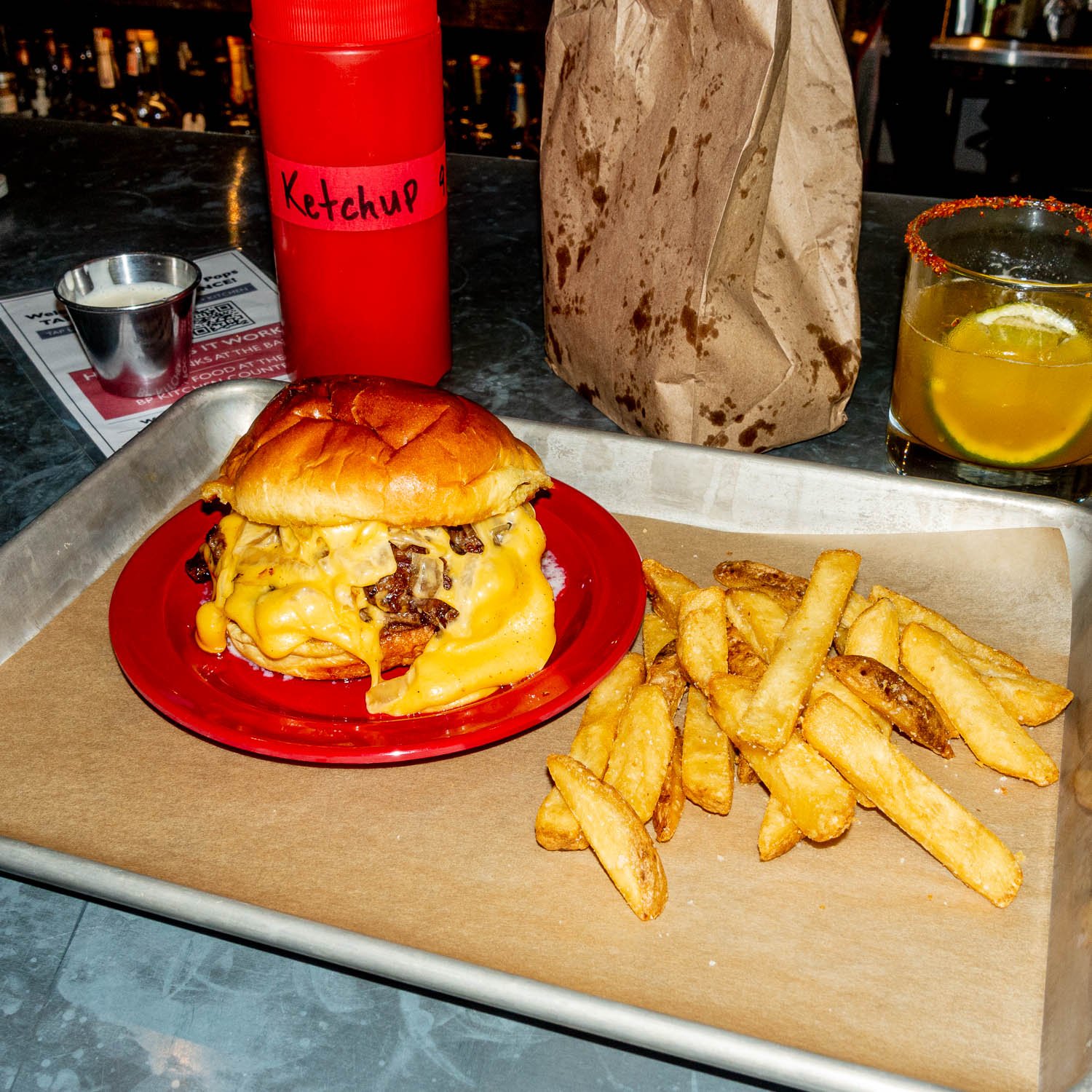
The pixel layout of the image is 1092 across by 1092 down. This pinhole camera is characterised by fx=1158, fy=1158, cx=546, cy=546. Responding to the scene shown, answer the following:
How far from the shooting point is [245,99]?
6031mm

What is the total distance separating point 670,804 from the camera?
1580mm

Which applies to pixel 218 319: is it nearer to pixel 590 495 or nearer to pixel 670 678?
pixel 590 495

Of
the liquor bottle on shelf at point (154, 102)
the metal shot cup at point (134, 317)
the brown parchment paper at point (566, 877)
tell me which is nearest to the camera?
the brown parchment paper at point (566, 877)

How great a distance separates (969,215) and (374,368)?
131cm

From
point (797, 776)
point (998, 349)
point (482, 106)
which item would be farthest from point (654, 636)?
point (482, 106)

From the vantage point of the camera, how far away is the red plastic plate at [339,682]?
1653 mm

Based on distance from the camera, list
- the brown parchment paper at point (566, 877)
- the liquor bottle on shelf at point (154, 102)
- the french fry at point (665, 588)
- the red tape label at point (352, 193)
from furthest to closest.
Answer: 1. the liquor bottle on shelf at point (154, 102)
2. the red tape label at point (352, 193)
3. the french fry at point (665, 588)
4. the brown parchment paper at point (566, 877)

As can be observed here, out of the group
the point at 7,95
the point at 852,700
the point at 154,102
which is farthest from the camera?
the point at 154,102

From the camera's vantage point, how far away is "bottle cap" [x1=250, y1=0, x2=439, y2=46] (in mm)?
2180

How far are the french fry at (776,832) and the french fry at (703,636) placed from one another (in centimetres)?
Result: 21

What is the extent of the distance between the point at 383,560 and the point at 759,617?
59 cm

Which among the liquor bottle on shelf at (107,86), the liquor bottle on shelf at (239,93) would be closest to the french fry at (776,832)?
the liquor bottle on shelf at (239,93)

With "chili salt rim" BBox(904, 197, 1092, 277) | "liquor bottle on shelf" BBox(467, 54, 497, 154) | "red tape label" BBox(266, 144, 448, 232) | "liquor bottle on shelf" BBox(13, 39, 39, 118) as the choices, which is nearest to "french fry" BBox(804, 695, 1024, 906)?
"chili salt rim" BBox(904, 197, 1092, 277)

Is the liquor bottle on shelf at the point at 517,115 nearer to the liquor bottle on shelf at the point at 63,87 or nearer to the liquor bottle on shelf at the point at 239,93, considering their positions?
the liquor bottle on shelf at the point at 239,93
